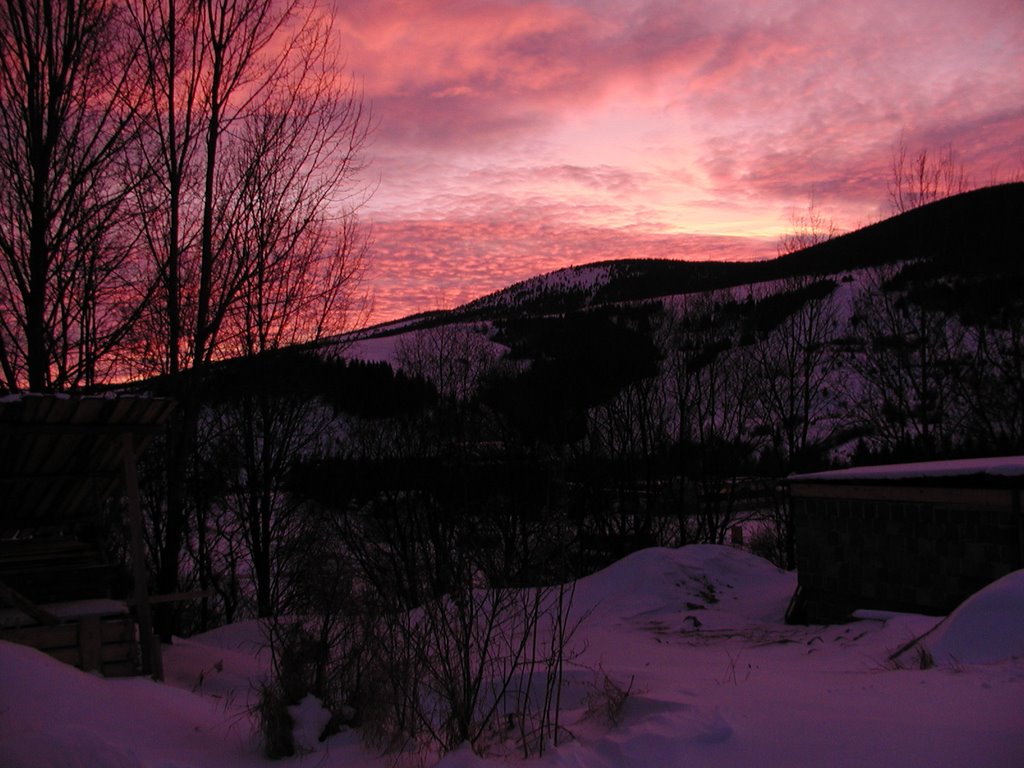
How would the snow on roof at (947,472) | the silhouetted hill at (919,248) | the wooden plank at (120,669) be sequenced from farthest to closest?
the silhouetted hill at (919,248), the snow on roof at (947,472), the wooden plank at (120,669)

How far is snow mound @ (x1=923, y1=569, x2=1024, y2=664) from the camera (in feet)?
17.3

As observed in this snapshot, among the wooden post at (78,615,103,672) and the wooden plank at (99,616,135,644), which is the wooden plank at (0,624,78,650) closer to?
the wooden post at (78,615,103,672)

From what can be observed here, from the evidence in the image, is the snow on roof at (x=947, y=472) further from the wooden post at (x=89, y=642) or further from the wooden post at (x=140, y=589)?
the wooden post at (x=89, y=642)

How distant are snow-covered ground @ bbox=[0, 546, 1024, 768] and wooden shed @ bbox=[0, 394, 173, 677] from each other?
750 mm

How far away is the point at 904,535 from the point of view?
1093cm

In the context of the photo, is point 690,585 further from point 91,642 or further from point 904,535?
point 91,642

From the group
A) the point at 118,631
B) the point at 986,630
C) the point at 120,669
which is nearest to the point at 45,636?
the point at 118,631

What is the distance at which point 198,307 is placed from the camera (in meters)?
11.1

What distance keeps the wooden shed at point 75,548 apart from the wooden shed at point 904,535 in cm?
959

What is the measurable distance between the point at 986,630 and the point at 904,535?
5790 mm

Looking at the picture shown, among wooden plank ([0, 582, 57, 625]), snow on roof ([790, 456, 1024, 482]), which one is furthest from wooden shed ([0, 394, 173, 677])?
snow on roof ([790, 456, 1024, 482])

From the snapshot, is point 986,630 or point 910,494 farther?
point 910,494

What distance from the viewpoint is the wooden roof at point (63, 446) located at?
6102 millimetres

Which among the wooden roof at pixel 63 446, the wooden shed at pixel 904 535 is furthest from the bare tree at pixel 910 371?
the wooden roof at pixel 63 446
